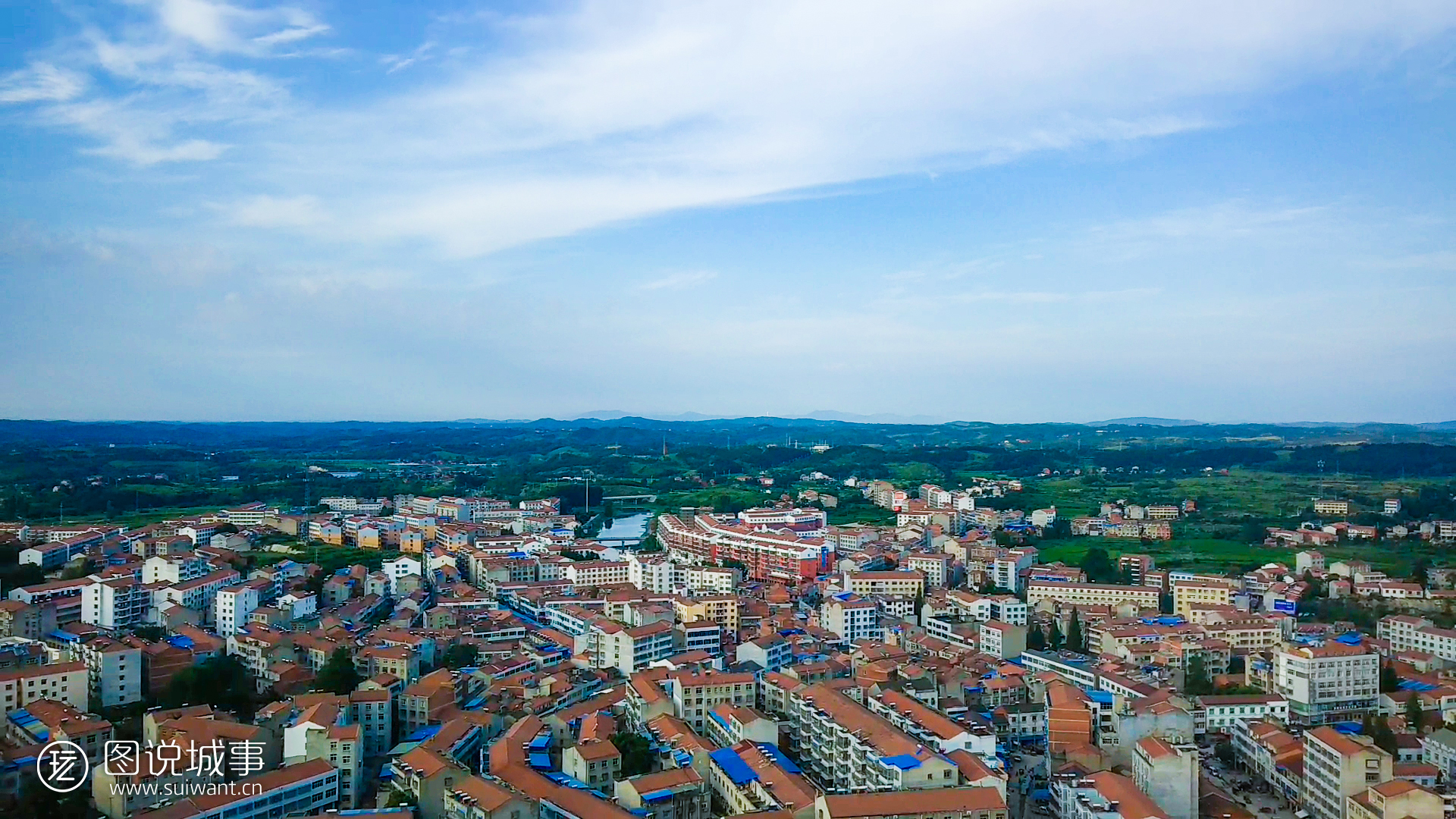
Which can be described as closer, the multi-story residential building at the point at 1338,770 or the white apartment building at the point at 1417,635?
the multi-story residential building at the point at 1338,770

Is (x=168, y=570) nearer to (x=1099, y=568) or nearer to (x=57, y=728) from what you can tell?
(x=57, y=728)

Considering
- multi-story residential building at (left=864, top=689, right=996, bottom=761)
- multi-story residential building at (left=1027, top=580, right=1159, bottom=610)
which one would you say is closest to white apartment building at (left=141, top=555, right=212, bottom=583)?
multi-story residential building at (left=864, top=689, right=996, bottom=761)

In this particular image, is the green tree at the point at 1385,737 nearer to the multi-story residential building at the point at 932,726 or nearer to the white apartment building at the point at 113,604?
the multi-story residential building at the point at 932,726

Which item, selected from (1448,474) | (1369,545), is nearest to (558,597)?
(1369,545)

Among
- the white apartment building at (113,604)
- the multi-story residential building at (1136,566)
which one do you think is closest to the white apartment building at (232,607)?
the white apartment building at (113,604)

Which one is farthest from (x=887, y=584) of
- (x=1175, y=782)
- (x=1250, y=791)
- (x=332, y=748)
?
(x=332, y=748)

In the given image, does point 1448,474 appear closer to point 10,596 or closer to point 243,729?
point 243,729
